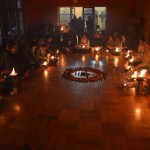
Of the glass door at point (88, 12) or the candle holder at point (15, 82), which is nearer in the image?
the candle holder at point (15, 82)

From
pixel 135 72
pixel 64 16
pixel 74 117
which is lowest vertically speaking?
pixel 74 117

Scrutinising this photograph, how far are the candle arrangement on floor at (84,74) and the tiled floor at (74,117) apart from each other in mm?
236

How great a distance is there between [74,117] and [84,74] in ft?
7.58

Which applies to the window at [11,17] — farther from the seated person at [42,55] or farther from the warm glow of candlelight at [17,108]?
the warm glow of candlelight at [17,108]

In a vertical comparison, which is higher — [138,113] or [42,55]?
[42,55]

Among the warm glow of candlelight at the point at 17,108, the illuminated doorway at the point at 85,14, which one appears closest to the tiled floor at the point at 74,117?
the warm glow of candlelight at the point at 17,108

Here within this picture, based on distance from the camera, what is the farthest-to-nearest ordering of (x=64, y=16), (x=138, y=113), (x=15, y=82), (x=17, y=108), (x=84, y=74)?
1. (x=64, y=16)
2. (x=84, y=74)
3. (x=15, y=82)
4. (x=17, y=108)
5. (x=138, y=113)

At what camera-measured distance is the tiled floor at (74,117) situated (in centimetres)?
307

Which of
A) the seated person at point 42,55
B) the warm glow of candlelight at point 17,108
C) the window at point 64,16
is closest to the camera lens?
the warm glow of candlelight at point 17,108

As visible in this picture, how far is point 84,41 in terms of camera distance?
904 centimetres

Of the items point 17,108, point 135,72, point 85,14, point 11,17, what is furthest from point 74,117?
point 85,14

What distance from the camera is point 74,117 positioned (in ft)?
12.2

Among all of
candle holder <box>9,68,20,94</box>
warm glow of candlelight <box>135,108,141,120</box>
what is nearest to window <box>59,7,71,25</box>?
candle holder <box>9,68,20,94</box>

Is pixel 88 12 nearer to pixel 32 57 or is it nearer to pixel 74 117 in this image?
pixel 32 57
